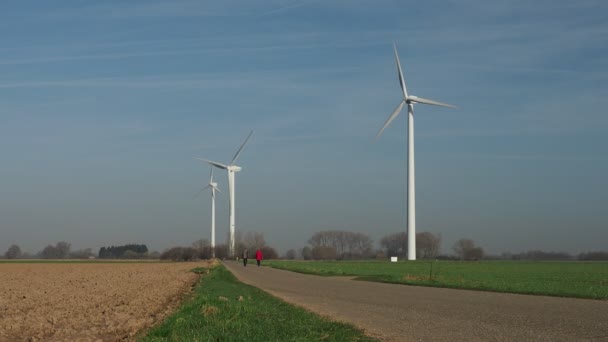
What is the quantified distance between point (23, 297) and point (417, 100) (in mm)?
54072

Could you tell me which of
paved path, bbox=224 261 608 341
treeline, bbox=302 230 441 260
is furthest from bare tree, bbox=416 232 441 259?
paved path, bbox=224 261 608 341

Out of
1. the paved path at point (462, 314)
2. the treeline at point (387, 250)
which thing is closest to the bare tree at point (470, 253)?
the treeline at point (387, 250)

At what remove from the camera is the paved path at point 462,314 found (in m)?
14.8

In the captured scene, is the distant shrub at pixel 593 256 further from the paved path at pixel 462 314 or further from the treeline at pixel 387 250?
the paved path at pixel 462 314

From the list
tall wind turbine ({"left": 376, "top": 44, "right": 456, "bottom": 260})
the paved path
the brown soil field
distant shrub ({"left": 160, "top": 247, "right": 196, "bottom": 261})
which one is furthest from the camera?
distant shrub ({"left": 160, "top": 247, "right": 196, "bottom": 261})

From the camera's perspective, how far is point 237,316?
17.4 metres

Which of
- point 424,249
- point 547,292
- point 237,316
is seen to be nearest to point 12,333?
point 237,316

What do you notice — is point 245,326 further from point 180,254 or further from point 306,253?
point 306,253

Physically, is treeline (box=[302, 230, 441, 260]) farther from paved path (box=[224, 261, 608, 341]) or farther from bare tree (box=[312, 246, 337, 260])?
paved path (box=[224, 261, 608, 341])

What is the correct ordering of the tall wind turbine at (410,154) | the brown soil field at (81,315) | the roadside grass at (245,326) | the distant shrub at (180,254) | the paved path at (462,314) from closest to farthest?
the roadside grass at (245,326), the paved path at (462,314), the brown soil field at (81,315), the tall wind turbine at (410,154), the distant shrub at (180,254)

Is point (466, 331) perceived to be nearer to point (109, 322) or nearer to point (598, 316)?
point (598, 316)

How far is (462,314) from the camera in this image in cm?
1931

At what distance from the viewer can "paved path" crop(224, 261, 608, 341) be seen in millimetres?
14789

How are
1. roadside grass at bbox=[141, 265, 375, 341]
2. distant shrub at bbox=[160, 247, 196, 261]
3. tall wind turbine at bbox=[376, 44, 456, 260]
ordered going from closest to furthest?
roadside grass at bbox=[141, 265, 375, 341] → tall wind turbine at bbox=[376, 44, 456, 260] → distant shrub at bbox=[160, 247, 196, 261]
